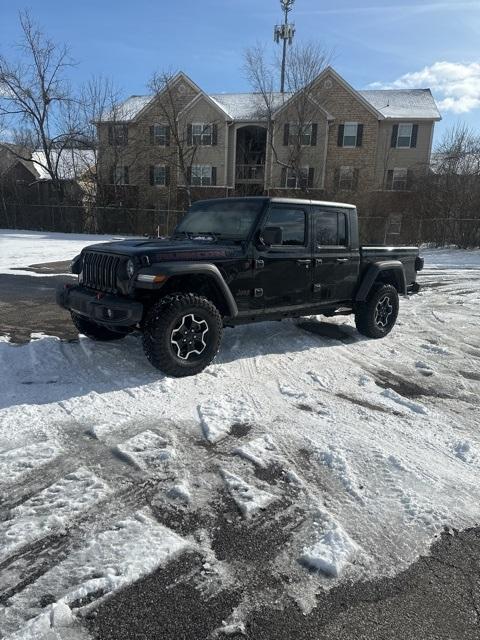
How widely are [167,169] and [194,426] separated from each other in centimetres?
3134

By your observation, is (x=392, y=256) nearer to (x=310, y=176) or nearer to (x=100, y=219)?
(x=100, y=219)

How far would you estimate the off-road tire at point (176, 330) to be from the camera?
428 cm

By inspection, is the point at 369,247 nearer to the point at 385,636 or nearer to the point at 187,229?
the point at 187,229

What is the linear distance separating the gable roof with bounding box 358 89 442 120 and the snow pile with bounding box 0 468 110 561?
33.3 meters

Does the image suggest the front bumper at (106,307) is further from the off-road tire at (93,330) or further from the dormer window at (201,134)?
the dormer window at (201,134)

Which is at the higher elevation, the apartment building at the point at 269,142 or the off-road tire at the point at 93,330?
the apartment building at the point at 269,142

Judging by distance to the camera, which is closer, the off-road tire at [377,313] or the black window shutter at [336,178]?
the off-road tire at [377,313]

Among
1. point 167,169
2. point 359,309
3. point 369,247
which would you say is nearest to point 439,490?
point 359,309

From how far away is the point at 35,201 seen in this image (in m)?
30.6

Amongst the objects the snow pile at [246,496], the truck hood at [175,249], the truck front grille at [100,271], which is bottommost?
the snow pile at [246,496]

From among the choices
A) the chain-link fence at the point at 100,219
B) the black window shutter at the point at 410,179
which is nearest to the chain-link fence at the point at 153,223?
the chain-link fence at the point at 100,219

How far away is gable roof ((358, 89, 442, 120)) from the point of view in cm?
3052

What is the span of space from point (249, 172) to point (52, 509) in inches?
1308

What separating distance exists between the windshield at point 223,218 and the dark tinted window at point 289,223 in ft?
0.64
